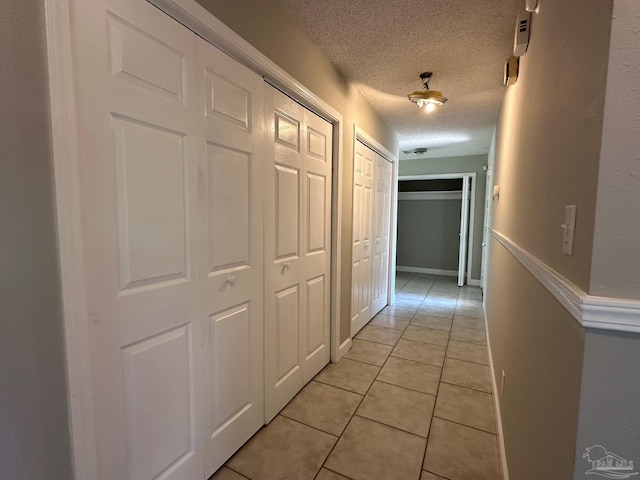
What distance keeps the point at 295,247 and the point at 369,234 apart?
1605 mm

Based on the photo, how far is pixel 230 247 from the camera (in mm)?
1472

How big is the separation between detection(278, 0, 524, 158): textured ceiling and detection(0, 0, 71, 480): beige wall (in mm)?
1332

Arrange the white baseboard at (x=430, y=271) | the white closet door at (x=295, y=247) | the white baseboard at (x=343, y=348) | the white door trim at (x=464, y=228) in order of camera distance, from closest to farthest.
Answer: the white closet door at (x=295, y=247) → the white baseboard at (x=343, y=348) → the white door trim at (x=464, y=228) → the white baseboard at (x=430, y=271)

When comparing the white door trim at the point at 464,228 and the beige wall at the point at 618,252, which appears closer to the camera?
the beige wall at the point at 618,252

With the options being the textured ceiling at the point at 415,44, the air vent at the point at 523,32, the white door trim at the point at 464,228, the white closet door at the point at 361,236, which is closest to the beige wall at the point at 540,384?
the air vent at the point at 523,32

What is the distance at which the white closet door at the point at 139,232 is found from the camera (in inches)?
36.2

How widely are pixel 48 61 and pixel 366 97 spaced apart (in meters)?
2.61

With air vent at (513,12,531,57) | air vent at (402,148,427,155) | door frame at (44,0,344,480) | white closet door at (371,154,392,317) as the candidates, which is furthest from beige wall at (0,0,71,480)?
air vent at (402,148,427,155)

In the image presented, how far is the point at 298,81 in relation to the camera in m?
1.88

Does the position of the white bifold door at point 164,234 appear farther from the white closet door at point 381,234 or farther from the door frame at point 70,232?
the white closet door at point 381,234

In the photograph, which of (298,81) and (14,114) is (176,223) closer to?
(14,114)

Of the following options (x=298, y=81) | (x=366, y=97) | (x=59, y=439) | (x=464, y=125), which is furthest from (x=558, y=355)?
(x=464, y=125)

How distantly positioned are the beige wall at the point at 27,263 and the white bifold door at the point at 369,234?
2.31 metres

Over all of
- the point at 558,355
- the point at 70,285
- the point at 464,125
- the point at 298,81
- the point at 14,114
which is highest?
the point at 464,125
